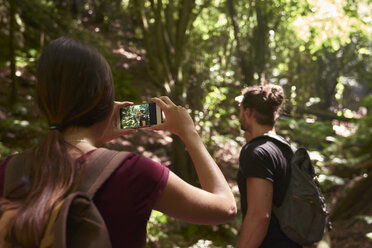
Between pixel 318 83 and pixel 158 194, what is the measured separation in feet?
42.7

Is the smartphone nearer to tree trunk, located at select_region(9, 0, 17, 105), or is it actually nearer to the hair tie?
the hair tie

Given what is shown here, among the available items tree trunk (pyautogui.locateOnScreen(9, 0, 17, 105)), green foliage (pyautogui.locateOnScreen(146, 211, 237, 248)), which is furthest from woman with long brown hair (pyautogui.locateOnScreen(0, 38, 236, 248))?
tree trunk (pyautogui.locateOnScreen(9, 0, 17, 105))

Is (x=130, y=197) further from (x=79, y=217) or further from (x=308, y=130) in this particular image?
(x=308, y=130)

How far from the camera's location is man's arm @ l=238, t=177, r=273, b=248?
8.98 feet

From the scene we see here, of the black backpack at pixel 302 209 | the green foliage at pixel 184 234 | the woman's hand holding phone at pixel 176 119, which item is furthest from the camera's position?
the green foliage at pixel 184 234

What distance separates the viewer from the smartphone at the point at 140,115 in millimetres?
1817

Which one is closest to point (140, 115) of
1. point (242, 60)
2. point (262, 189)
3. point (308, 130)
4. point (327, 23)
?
point (262, 189)

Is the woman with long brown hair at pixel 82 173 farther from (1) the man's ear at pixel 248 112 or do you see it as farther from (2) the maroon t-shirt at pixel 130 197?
(1) the man's ear at pixel 248 112

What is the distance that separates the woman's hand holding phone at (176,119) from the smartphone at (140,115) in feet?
0.13

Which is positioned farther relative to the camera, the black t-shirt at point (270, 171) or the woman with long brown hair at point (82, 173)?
the black t-shirt at point (270, 171)

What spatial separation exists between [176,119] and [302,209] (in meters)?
1.45

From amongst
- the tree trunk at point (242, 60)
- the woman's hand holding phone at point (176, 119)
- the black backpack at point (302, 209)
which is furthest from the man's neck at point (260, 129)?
the tree trunk at point (242, 60)

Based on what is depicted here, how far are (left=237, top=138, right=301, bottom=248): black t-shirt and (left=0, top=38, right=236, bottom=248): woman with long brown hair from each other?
133 cm

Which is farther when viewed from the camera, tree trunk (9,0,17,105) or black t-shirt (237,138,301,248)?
tree trunk (9,0,17,105)
